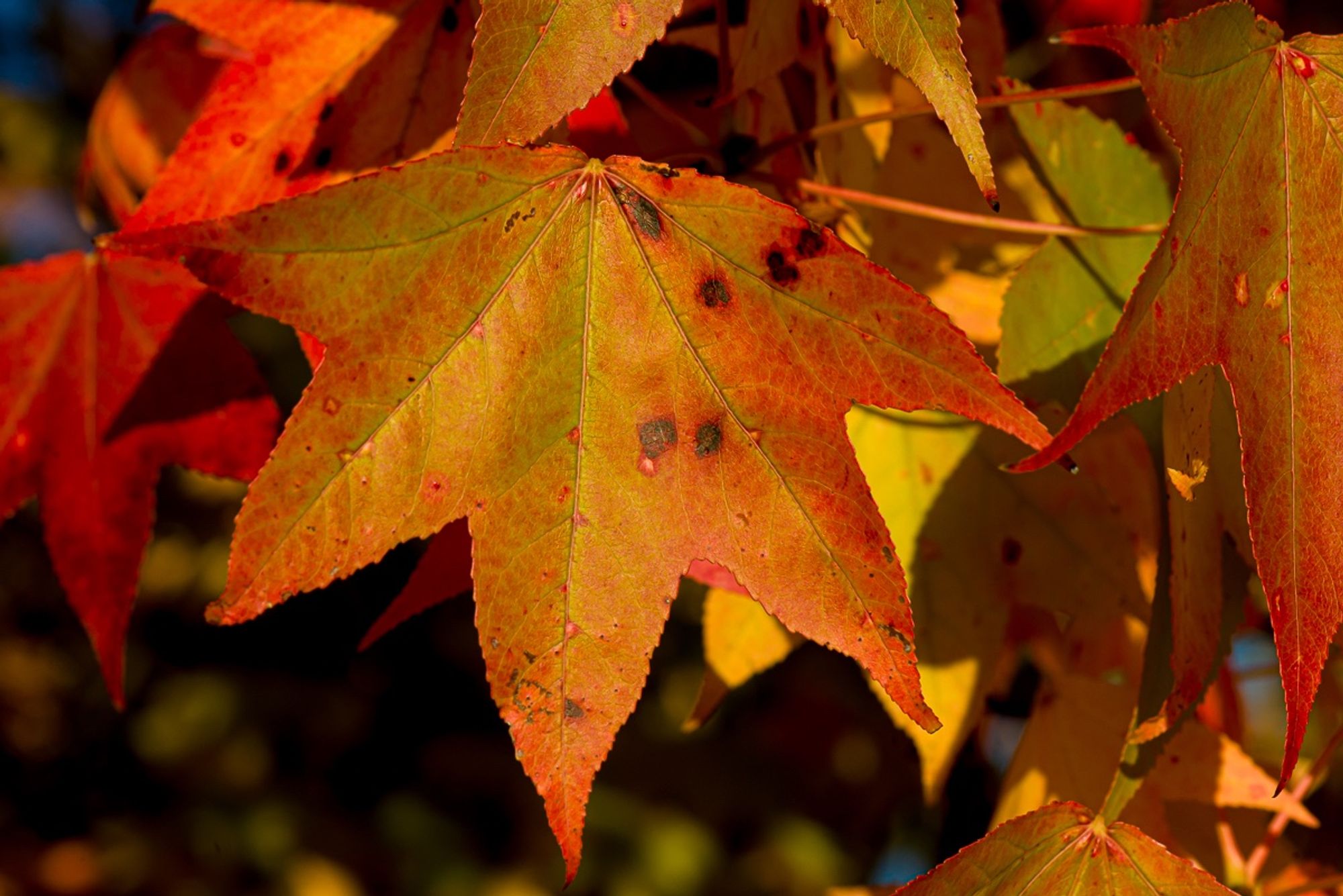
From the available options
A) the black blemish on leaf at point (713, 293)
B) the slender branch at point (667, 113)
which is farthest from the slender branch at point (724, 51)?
the black blemish on leaf at point (713, 293)

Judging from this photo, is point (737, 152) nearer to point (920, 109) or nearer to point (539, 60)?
point (920, 109)

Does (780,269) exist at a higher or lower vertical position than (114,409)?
higher

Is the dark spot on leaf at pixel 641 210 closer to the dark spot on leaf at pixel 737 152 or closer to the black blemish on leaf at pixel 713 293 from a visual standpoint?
the black blemish on leaf at pixel 713 293

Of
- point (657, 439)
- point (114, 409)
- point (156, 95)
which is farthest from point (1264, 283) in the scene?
point (156, 95)

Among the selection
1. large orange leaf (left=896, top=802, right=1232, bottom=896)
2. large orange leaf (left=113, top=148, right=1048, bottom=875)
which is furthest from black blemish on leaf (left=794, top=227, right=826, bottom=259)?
large orange leaf (left=896, top=802, right=1232, bottom=896)

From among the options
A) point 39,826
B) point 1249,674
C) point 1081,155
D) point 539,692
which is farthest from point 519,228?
point 39,826

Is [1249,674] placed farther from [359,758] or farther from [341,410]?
[359,758]
